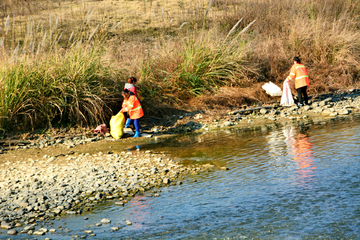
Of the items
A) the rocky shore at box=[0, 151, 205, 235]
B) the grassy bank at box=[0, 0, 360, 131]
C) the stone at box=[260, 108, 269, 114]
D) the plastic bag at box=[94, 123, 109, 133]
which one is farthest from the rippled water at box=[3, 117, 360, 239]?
the grassy bank at box=[0, 0, 360, 131]

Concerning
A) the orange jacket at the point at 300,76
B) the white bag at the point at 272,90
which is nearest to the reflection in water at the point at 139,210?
the orange jacket at the point at 300,76

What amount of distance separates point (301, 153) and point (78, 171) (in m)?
4.36

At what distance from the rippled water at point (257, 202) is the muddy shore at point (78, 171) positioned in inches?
15.2

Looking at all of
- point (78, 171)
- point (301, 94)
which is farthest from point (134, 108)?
point (301, 94)

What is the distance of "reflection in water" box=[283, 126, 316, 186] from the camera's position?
20.4ft

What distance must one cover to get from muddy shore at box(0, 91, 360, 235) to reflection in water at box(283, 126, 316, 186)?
1727 millimetres

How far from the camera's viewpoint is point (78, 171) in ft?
23.3

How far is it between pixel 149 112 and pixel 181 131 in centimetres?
161

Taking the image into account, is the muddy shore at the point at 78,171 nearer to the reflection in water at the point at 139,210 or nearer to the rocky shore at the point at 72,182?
the rocky shore at the point at 72,182

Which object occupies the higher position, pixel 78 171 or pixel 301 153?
pixel 78 171

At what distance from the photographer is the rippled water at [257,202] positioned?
4.60 meters

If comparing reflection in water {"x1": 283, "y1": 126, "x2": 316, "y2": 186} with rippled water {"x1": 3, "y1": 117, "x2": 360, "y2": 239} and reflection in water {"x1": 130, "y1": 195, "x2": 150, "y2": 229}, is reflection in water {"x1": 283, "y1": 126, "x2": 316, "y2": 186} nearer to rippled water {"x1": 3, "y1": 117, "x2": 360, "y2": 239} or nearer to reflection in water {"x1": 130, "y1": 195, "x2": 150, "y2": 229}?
rippled water {"x1": 3, "y1": 117, "x2": 360, "y2": 239}

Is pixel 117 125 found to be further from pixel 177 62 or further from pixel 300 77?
pixel 300 77

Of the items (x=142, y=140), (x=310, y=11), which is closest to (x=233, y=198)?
(x=142, y=140)
